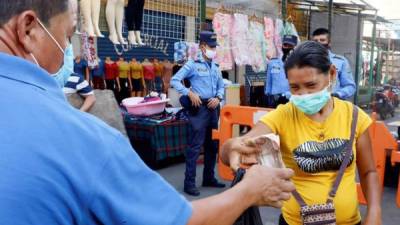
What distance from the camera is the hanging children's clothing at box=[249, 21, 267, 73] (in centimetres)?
731

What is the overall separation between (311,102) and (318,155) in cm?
23

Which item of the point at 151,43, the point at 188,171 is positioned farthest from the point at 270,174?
the point at 151,43

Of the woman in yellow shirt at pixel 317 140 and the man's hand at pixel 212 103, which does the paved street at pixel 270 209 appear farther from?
the woman in yellow shirt at pixel 317 140

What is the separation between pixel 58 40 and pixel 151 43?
22.4ft

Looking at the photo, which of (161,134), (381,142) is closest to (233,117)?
(381,142)

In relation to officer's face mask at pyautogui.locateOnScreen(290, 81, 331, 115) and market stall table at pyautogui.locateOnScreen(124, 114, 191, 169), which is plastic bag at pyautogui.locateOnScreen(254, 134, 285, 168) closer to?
officer's face mask at pyautogui.locateOnScreen(290, 81, 331, 115)

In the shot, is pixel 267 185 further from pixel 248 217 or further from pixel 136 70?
pixel 136 70

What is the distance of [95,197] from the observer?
2.59 feet

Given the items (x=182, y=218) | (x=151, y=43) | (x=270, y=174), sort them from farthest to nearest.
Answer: (x=151, y=43) → (x=270, y=174) → (x=182, y=218)

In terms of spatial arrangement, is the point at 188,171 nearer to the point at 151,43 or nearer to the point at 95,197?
the point at 151,43

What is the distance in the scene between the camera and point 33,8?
88 centimetres

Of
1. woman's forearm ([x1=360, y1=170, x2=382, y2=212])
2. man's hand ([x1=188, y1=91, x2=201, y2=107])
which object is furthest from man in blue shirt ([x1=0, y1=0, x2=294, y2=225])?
man's hand ([x1=188, y1=91, x2=201, y2=107])

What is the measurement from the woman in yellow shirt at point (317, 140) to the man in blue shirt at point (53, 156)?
858 mm

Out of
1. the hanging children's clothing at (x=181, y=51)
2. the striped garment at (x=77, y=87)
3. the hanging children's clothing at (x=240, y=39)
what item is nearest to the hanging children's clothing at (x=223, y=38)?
the hanging children's clothing at (x=240, y=39)
